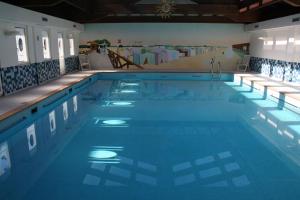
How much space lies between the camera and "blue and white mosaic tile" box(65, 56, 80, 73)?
32.8 ft

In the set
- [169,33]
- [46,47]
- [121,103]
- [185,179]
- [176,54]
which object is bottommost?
[185,179]

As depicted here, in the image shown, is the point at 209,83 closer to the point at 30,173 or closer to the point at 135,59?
the point at 135,59

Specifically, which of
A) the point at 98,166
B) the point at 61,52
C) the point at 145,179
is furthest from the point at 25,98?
the point at 61,52

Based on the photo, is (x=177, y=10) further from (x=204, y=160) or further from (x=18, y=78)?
(x=204, y=160)

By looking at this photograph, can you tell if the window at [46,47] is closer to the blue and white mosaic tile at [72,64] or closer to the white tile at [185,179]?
the blue and white mosaic tile at [72,64]

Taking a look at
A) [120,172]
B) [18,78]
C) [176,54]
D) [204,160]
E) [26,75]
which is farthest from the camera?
[176,54]

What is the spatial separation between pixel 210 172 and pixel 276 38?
7.34 metres

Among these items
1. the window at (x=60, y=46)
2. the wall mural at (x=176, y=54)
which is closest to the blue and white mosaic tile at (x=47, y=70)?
the window at (x=60, y=46)

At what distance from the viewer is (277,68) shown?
29.2ft

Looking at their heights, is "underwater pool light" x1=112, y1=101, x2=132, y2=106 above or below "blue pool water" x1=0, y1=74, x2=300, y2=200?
above

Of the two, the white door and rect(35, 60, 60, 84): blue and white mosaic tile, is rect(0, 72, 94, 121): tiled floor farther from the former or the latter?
the white door

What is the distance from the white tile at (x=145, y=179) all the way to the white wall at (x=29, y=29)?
13.8 feet

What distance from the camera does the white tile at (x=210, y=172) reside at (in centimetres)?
308

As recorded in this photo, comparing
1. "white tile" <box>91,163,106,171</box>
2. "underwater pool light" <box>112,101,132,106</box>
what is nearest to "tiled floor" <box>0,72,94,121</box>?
"underwater pool light" <box>112,101,132,106</box>
